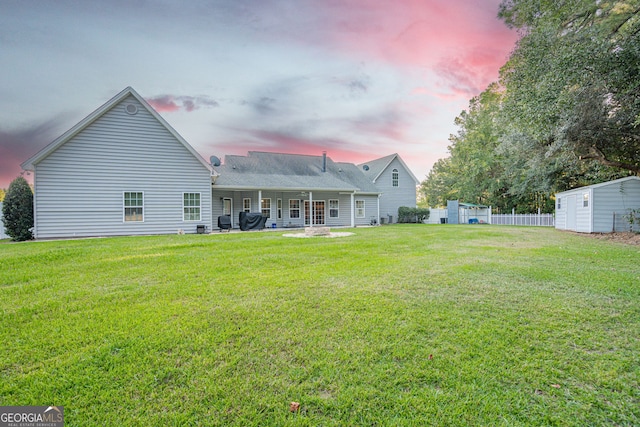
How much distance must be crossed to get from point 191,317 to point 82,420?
1.50 metres

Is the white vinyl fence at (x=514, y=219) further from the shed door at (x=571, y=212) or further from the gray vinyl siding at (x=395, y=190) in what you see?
the shed door at (x=571, y=212)

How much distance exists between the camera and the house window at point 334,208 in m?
20.4

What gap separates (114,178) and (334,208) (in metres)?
13.1

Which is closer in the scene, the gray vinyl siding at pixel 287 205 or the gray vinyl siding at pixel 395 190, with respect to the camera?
the gray vinyl siding at pixel 287 205

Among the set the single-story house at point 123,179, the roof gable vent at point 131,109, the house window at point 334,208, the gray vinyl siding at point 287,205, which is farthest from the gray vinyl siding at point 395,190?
the roof gable vent at point 131,109

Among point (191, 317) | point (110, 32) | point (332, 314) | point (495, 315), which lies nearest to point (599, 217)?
point (495, 315)

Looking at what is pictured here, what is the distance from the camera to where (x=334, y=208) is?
67.4 ft

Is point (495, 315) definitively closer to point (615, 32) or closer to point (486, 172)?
point (615, 32)

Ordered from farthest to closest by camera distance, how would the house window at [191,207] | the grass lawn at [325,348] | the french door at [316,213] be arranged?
1. the french door at [316,213]
2. the house window at [191,207]
3. the grass lawn at [325,348]

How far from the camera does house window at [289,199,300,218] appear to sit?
19109 millimetres

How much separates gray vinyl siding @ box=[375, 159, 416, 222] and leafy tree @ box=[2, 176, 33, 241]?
21.0 m

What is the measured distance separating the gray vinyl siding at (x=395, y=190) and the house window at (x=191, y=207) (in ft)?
48.3

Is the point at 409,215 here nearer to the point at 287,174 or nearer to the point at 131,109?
the point at 287,174

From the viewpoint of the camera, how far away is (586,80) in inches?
335
